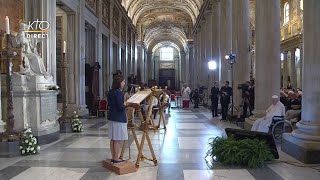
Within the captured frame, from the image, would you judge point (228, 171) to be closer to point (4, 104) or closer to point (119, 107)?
point (119, 107)

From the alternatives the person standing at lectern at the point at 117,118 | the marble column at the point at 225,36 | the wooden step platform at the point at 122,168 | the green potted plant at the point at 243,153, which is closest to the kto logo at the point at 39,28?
the person standing at lectern at the point at 117,118

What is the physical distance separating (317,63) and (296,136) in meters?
A: 1.49

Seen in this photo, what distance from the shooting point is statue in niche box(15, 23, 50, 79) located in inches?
364

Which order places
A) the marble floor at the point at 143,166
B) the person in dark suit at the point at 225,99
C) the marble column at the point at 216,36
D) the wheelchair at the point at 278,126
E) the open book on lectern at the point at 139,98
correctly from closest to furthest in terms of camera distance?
the marble floor at the point at 143,166
the open book on lectern at the point at 139,98
the wheelchair at the point at 278,126
the person in dark suit at the point at 225,99
the marble column at the point at 216,36

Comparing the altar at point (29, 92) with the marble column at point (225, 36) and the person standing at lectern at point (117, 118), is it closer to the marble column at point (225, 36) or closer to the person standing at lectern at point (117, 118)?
the person standing at lectern at point (117, 118)

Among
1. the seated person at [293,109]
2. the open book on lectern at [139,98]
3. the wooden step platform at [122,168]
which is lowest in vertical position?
the wooden step platform at [122,168]

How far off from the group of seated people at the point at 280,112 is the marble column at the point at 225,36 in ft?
22.7

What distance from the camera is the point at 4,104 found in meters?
8.97

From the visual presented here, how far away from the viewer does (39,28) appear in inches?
442

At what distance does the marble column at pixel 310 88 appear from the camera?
6957mm

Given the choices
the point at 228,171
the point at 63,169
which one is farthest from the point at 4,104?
the point at 228,171

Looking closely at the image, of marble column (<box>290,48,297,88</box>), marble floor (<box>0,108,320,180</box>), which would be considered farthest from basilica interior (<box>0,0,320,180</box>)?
marble column (<box>290,48,297,88</box>)

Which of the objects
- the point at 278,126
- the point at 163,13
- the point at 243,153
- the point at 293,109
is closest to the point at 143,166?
the point at 243,153

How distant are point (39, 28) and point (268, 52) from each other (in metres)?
6.83
